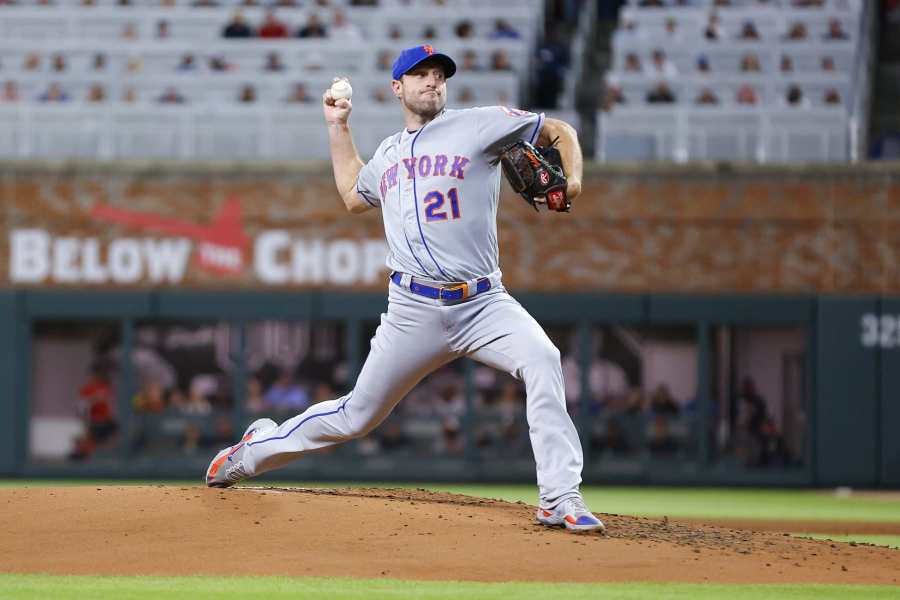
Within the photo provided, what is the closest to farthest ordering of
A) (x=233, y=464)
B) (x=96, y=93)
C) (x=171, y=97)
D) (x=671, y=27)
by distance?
(x=233, y=464), (x=171, y=97), (x=96, y=93), (x=671, y=27)

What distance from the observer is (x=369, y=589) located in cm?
655

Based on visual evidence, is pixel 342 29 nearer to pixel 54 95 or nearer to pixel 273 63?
pixel 273 63

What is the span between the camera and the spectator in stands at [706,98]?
19.5 metres

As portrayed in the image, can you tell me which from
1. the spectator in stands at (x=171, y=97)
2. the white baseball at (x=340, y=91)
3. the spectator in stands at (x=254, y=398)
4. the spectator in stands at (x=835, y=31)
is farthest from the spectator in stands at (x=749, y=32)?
the white baseball at (x=340, y=91)

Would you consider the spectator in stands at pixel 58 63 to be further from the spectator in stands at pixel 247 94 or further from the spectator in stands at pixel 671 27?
the spectator in stands at pixel 671 27

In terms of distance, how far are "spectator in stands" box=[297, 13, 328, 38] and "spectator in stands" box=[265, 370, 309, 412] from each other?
14.8ft

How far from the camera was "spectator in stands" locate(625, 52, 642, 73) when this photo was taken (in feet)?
67.5

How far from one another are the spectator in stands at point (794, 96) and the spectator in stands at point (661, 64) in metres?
1.53

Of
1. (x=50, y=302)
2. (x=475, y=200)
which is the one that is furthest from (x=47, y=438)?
(x=475, y=200)

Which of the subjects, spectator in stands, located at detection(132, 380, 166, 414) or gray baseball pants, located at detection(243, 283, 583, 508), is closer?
gray baseball pants, located at detection(243, 283, 583, 508)

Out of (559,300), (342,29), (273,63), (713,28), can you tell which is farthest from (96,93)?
(713,28)

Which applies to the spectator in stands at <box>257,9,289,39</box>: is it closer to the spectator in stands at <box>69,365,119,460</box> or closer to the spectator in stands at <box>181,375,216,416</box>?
the spectator in stands at <box>181,375,216,416</box>

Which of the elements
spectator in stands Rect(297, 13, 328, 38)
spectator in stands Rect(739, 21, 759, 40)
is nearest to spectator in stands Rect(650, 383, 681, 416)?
spectator in stands Rect(739, 21, 759, 40)

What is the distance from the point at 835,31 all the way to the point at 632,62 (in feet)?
9.29
